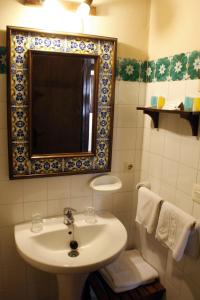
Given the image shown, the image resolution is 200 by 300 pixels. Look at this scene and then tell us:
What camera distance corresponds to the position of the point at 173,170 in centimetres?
161

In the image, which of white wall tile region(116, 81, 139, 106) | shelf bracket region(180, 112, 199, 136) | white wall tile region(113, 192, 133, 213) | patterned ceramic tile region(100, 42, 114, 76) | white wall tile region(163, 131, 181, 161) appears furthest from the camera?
white wall tile region(113, 192, 133, 213)

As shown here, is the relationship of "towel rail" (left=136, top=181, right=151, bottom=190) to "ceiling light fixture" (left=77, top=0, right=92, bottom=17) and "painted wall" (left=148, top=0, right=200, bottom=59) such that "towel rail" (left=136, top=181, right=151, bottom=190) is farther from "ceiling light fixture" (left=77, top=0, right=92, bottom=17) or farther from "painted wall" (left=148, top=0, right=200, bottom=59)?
"ceiling light fixture" (left=77, top=0, right=92, bottom=17)

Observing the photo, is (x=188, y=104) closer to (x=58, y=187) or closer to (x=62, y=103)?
(x=62, y=103)

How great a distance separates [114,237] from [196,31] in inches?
49.7

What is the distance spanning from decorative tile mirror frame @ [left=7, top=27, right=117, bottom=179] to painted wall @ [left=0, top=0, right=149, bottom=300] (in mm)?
53

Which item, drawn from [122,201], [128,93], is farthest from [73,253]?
[128,93]

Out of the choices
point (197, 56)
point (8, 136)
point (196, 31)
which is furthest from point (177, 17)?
point (8, 136)

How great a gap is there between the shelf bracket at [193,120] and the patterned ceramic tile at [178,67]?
0.90ft

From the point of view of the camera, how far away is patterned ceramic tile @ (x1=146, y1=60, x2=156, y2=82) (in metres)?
1.76

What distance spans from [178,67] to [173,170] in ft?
2.00

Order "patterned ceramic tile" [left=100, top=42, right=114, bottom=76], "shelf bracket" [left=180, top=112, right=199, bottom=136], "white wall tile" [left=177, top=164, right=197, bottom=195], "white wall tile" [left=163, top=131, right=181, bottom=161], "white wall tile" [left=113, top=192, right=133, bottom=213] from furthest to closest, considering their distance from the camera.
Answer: "white wall tile" [left=113, top=192, right=133, bottom=213] → "patterned ceramic tile" [left=100, top=42, right=114, bottom=76] → "white wall tile" [left=163, top=131, right=181, bottom=161] → "white wall tile" [left=177, top=164, right=197, bottom=195] → "shelf bracket" [left=180, top=112, right=199, bottom=136]

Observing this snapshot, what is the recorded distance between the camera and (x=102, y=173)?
73.2 inches

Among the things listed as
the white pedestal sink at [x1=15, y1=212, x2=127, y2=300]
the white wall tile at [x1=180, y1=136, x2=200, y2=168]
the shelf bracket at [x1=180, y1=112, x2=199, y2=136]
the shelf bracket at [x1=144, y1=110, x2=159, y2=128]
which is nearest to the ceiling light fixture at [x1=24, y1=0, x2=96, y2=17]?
the shelf bracket at [x1=144, y1=110, x2=159, y2=128]

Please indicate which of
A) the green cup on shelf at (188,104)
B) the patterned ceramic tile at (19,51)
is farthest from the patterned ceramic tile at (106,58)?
the green cup on shelf at (188,104)
